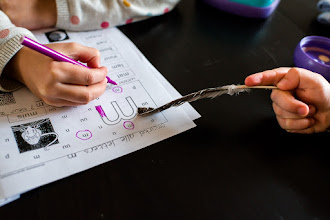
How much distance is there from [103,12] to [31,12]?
6.0 inches

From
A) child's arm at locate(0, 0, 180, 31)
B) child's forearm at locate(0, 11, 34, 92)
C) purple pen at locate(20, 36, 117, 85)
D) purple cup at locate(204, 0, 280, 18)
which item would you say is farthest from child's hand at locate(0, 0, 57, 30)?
purple cup at locate(204, 0, 280, 18)

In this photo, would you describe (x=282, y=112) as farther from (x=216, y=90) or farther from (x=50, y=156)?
(x=50, y=156)

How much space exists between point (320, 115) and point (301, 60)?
142mm

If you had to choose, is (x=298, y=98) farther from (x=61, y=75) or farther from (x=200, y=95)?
(x=61, y=75)

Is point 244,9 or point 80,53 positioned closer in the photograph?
point 80,53

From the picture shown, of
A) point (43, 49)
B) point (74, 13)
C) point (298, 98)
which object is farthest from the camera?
point (74, 13)

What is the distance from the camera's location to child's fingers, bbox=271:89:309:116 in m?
0.50

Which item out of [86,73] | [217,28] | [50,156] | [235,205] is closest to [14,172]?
[50,156]

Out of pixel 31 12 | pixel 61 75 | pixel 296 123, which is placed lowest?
pixel 296 123

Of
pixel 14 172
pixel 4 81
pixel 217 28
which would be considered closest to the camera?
pixel 14 172

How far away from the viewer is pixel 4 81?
515mm

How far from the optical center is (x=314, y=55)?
67 cm

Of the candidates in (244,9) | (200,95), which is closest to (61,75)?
(200,95)

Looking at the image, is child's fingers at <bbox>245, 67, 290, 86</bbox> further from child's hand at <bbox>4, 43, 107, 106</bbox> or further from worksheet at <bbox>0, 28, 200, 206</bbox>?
child's hand at <bbox>4, 43, 107, 106</bbox>
